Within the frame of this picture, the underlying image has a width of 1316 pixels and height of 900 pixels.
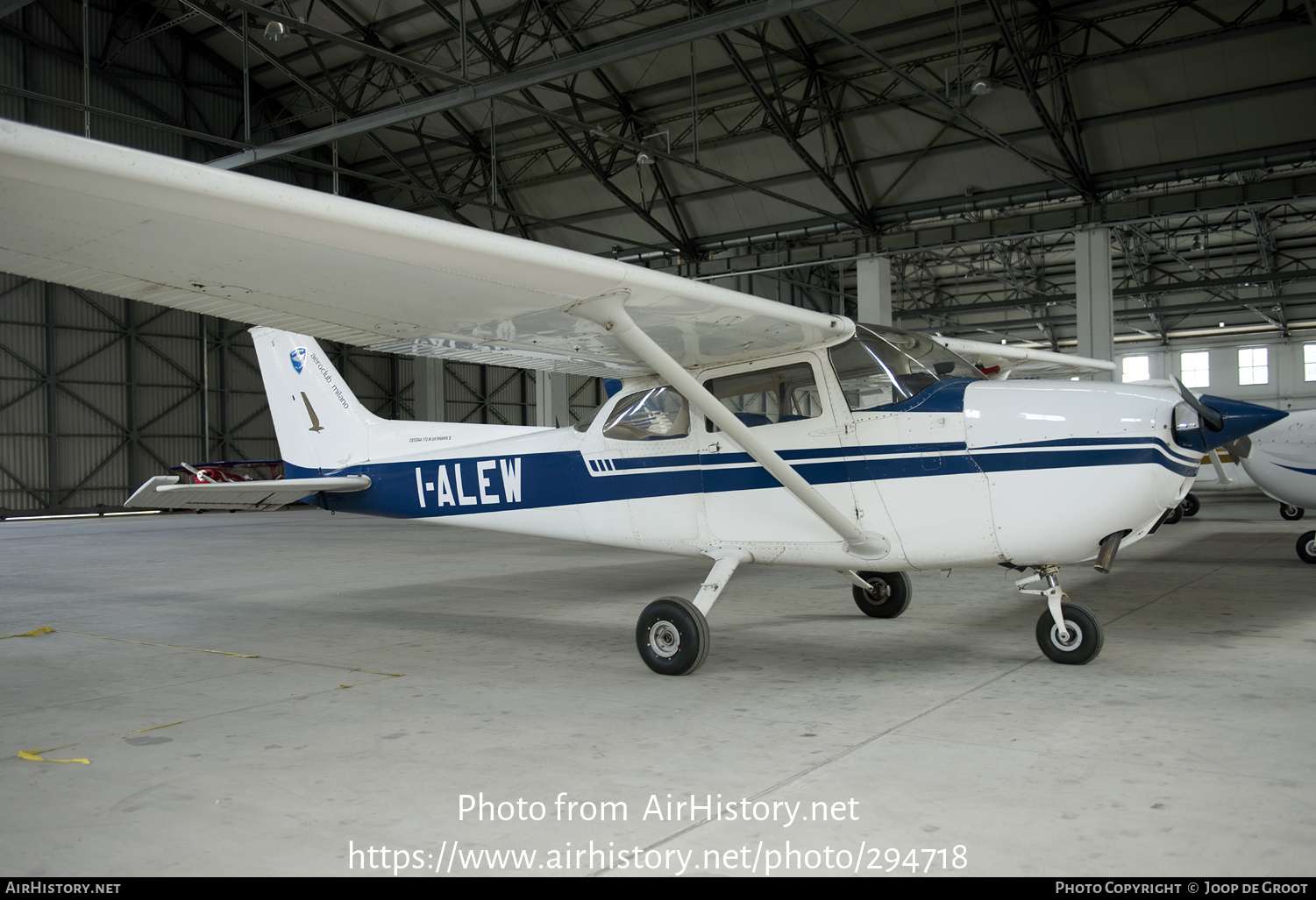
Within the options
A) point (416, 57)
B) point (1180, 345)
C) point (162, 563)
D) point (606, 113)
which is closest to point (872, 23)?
Answer: point (606, 113)

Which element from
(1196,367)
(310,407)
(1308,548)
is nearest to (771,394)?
(310,407)

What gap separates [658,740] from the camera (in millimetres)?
3889

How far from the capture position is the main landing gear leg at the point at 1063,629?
16.8 feet

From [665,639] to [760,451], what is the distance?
48.1 inches

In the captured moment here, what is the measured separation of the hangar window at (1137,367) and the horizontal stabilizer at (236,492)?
4041cm

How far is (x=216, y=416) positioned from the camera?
98.8 feet

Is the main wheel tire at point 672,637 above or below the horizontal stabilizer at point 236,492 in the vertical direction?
below

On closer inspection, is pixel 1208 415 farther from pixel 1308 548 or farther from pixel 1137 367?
pixel 1137 367

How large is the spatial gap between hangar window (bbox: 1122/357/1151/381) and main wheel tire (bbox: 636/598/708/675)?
4109cm

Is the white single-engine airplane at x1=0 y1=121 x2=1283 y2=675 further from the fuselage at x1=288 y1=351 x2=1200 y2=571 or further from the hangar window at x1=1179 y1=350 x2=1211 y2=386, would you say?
the hangar window at x1=1179 y1=350 x2=1211 y2=386

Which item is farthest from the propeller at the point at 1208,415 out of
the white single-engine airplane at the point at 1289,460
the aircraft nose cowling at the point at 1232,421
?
the white single-engine airplane at the point at 1289,460

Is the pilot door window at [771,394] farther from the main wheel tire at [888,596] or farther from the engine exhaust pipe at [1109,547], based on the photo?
the main wheel tire at [888,596]
